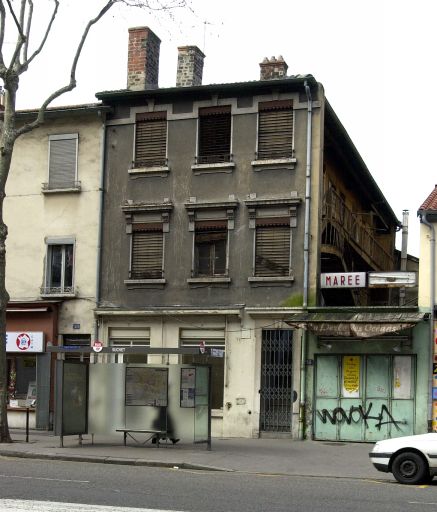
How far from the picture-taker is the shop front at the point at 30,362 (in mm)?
25016

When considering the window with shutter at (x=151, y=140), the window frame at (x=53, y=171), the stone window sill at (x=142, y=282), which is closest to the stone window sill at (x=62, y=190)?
the window frame at (x=53, y=171)

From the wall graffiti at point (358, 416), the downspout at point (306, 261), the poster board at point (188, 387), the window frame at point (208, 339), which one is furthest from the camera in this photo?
the window frame at point (208, 339)

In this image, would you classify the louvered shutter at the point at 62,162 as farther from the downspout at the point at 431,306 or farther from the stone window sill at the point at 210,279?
the downspout at the point at 431,306

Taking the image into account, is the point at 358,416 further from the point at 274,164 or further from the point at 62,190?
the point at 62,190

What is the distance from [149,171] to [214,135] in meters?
2.18

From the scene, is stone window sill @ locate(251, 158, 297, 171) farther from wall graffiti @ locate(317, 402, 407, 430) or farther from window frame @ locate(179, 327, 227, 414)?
wall graffiti @ locate(317, 402, 407, 430)

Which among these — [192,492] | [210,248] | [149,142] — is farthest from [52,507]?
[149,142]

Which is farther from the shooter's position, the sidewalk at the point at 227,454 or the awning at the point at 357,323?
the awning at the point at 357,323

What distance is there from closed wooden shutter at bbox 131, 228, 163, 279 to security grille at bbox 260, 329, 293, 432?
383 cm

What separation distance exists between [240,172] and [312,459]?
A: 350 inches

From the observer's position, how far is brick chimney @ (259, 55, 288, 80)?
2534cm

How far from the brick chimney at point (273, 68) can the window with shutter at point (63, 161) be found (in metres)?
6.03

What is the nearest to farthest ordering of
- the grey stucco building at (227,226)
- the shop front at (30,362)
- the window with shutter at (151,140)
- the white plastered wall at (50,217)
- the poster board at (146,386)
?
the poster board at (146,386) → the grey stucco building at (227,226) → the window with shutter at (151,140) → the shop front at (30,362) → the white plastered wall at (50,217)

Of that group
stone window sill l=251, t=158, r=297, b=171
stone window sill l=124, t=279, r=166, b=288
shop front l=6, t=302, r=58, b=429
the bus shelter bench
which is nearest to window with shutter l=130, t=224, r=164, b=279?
stone window sill l=124, t=279, r=166, b=288
